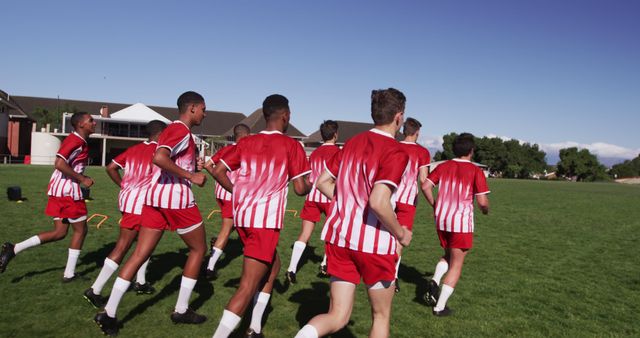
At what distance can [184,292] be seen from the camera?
198 inches

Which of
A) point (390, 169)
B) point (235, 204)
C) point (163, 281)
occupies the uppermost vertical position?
point (390, 169)

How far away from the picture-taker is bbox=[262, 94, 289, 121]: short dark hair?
4.37 m

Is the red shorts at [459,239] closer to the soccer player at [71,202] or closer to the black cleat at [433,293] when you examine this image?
the black cleat at [433,293]

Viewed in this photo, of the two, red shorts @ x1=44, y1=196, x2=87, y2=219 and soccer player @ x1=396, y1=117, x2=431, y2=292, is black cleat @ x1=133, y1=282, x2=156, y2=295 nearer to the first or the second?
red shorts @ x1=44, y1=196, x2=87, y2=219

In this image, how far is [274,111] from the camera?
4367 mm

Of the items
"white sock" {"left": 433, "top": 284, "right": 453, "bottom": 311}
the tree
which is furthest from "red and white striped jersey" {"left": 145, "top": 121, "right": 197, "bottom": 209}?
the tree

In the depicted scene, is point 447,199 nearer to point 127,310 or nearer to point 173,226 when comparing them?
point 173,226

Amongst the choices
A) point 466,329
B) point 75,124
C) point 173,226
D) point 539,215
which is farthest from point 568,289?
point 539,215

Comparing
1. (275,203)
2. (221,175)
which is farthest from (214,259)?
(275,203)

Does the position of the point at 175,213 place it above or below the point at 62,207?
above

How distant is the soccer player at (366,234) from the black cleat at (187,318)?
228cm

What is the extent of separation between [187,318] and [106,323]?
876 millimetres

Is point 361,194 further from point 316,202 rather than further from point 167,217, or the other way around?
point 316,202

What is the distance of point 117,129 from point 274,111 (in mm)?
60382
